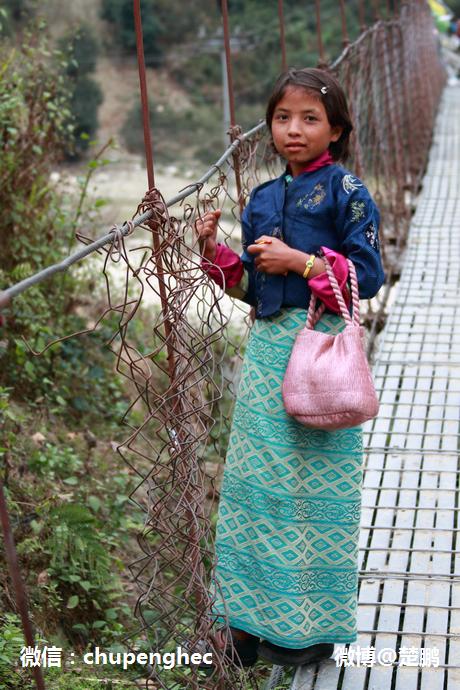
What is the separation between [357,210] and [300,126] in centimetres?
19

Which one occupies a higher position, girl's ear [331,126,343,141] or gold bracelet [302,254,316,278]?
girl's ear [331,126,343,141]

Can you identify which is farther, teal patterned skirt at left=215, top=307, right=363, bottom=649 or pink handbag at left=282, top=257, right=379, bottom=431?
teal patterned skirt at left=215, top=307, right=363, bottom=649

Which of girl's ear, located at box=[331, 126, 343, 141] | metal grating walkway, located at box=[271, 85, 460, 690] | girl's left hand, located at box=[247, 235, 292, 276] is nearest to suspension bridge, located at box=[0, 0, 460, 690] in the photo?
metal grating walkway, located at box=[271, 85, 460, 690]

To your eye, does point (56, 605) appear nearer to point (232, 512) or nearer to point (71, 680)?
point (71, 680)

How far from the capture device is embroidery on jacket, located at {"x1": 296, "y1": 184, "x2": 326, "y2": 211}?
6.75 feet

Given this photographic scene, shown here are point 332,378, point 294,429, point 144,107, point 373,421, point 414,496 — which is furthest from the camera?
point 373,421

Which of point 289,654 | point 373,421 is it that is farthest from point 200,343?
point 373,421

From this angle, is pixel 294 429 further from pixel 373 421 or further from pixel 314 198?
pixel 373 421

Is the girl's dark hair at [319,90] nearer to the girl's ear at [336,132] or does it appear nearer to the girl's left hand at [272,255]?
the girl's ear at [336,132]

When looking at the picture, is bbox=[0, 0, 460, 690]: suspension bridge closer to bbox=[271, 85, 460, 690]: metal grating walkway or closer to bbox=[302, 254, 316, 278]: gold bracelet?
bbox=[271, 85, 460, 690]: metal grating walkway

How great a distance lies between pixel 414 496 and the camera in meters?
2.91

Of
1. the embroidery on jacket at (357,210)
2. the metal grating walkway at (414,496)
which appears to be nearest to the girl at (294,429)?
the embroidery on jacket at (357,210)

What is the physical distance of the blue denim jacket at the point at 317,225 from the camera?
6.62 feet

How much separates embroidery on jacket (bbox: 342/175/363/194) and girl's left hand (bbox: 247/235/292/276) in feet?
0.51
